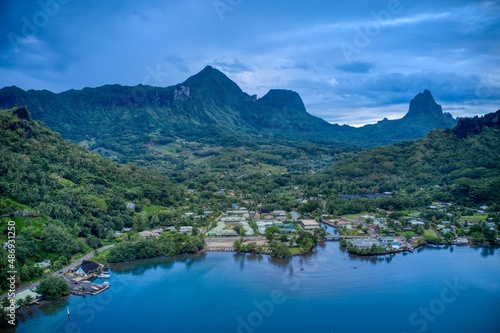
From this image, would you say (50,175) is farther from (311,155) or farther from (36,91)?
(36,91)

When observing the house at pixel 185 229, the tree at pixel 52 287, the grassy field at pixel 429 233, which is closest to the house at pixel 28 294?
the tree at pixel 52 287

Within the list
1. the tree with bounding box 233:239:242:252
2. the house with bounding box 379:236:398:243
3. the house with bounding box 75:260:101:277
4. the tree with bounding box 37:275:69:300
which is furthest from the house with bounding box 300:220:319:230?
the tree with bounding box 37:275:69:300

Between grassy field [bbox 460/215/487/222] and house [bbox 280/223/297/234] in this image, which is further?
grassy field [bbox 460/215/487/222]

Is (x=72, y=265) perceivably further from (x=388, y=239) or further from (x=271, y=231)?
(x=388, y=239)

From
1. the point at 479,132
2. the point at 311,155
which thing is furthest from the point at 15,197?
the point at 311,155

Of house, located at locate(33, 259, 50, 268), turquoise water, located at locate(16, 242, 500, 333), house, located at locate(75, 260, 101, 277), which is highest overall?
house, located at locate(33, 259, 50, 268)

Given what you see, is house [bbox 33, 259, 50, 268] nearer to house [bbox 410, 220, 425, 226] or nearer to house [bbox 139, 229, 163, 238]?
house [bbox 139, 229, 163, 238]

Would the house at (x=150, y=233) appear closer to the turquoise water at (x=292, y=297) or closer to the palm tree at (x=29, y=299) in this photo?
the turquoise water at (x=292, y=297)
